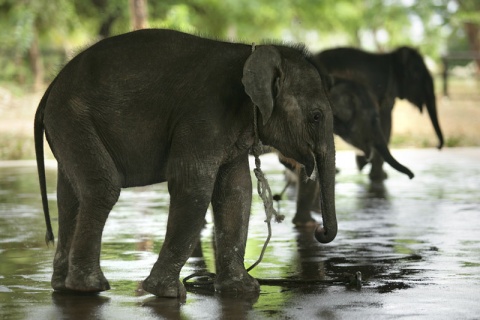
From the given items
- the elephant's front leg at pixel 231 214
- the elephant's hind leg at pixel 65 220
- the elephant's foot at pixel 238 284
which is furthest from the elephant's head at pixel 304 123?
the elephant's hind leg at pixel 65 220

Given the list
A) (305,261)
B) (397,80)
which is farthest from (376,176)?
(305,261)

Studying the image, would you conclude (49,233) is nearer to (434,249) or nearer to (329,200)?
(329,200)

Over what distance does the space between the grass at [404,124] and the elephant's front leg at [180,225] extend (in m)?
16.8

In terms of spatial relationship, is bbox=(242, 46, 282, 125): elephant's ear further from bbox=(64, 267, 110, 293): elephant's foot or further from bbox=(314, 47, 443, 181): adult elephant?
bbox=(314, 47, 443, 181): adult elephant

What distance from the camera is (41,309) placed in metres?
8.07

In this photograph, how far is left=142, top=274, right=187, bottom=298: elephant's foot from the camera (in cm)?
848

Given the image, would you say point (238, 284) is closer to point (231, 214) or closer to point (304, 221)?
point (231, 214)

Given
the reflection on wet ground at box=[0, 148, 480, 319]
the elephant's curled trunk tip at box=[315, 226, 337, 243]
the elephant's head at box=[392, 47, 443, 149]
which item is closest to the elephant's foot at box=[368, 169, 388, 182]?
the reflection on wet ground at box=[0, 148, 480, 319]

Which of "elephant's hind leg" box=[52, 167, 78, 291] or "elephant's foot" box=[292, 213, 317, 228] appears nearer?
"elephant's hind leg" box=[52, 167, 78, 291]

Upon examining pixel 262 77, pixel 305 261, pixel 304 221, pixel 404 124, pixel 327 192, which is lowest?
pixel 305 261

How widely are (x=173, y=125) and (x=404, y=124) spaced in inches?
993

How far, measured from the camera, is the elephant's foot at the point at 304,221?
43.5ft

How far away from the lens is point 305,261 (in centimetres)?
1045

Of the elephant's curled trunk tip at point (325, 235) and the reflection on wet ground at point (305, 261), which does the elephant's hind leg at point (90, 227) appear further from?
the elephant's curled trunk tip at point (325, 235)
